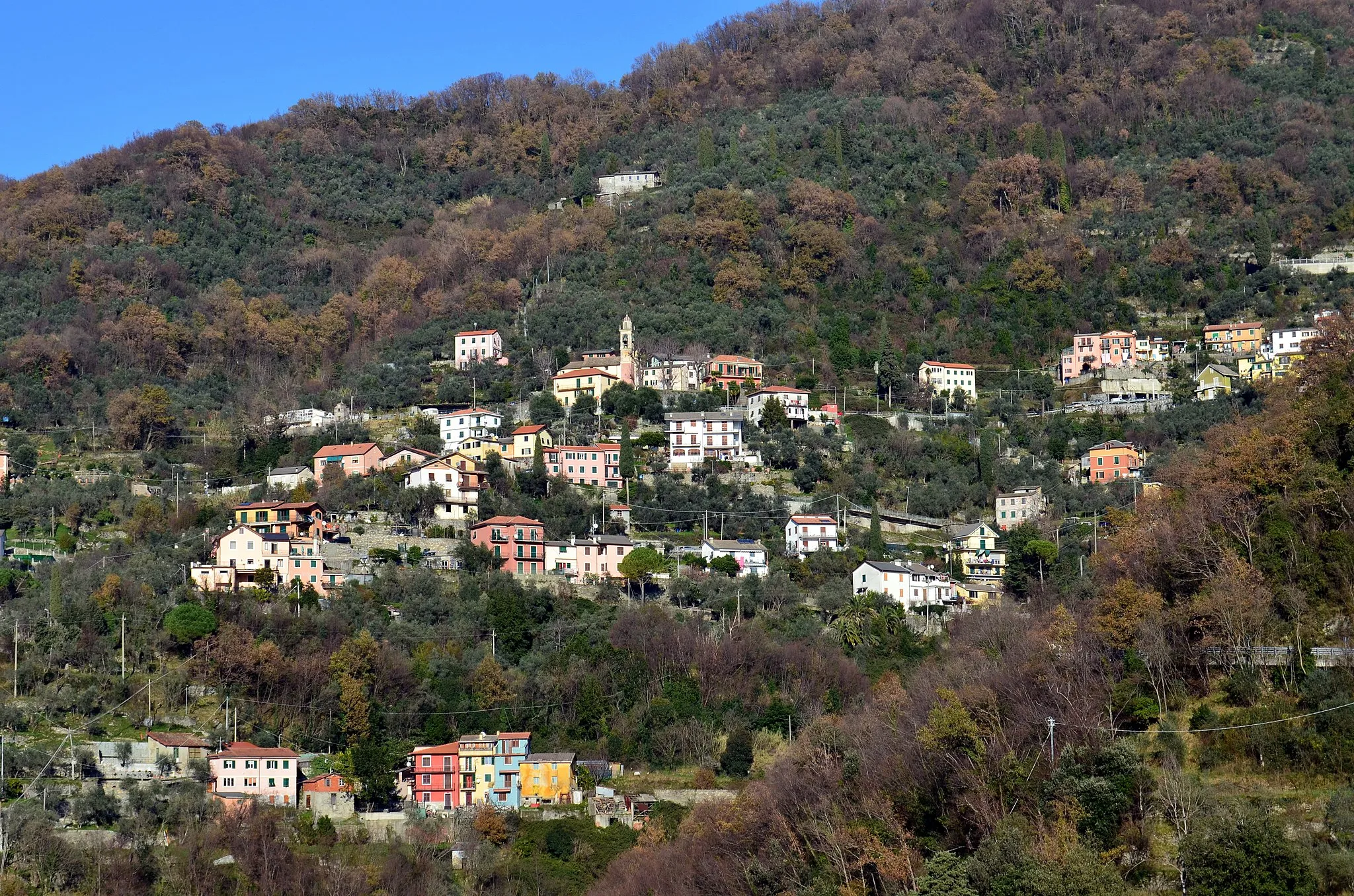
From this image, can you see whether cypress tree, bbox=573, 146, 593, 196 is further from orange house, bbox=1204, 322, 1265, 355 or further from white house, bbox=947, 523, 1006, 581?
white house, bbox=947, 523, 1006, 581

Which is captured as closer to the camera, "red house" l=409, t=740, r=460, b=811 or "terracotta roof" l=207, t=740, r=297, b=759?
"terracotta roof" l=207, t=740, r=297, b=759

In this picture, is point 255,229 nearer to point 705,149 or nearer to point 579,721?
point 705,149

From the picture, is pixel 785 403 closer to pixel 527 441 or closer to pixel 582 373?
pixel 582 373

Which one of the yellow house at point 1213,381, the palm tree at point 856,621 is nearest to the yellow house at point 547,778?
the palm tree at point 856,621

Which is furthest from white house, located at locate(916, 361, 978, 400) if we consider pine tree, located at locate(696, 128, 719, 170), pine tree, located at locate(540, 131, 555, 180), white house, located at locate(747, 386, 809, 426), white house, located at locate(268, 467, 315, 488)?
pine tree, located at locate(540, 131, 555, 180)

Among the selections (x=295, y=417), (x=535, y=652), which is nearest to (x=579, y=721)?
(x=535, y=652)

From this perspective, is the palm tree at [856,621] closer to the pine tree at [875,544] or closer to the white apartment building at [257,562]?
the pine tree at [875,544]

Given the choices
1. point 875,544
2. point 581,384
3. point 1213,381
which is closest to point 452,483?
point 581,384
